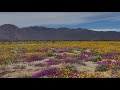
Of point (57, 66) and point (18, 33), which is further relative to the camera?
point (18, 33)

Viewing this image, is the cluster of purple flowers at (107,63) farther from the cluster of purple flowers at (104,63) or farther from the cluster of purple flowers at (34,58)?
the cluster of purple flowers at (34,58)

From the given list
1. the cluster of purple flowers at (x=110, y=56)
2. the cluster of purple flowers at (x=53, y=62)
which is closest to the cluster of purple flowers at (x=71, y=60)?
the cluster of purple flowers at (x=53, y=62)

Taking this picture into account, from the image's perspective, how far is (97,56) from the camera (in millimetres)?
11641

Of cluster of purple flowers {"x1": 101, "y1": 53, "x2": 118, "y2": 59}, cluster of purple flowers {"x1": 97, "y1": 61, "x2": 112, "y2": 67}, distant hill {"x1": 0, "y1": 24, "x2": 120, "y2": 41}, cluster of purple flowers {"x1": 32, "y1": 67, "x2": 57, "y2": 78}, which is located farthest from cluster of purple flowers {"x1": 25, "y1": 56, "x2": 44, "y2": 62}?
cluster of purple flowers {"x1": 101, "y1": 53, "x2": 118, "y2": 59}

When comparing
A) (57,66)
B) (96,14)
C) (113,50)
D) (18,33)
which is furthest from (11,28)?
(113,50)

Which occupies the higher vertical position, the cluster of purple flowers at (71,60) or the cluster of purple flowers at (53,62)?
the cluster of purple flowers at (71,60)

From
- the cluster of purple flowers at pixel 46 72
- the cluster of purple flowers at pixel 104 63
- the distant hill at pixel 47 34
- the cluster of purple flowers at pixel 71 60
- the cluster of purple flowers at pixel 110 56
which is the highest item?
the distant hill at pixel 47 34

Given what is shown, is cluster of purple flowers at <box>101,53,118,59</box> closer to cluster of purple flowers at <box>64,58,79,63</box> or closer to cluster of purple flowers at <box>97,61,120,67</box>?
cluster of purple flowers at <box>97,61,120,67</box>

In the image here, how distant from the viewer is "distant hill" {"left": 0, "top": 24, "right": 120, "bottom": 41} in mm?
11922

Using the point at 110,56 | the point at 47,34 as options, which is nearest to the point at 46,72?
the point at 47,34

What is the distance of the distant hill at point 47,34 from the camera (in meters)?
11.9
